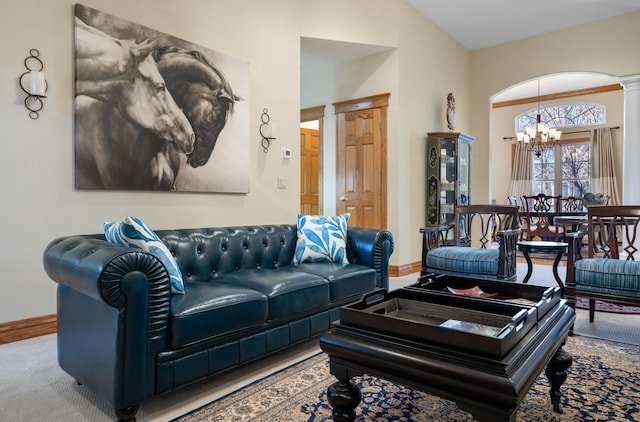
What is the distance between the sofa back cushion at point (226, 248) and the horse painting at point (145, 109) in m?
0.77

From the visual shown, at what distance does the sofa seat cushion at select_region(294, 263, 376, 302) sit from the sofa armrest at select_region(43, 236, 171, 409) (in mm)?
1162

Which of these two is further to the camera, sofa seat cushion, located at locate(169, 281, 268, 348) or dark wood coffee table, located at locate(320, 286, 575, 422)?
sofa seat cushion, located at locate(169, 281, 268, 348)

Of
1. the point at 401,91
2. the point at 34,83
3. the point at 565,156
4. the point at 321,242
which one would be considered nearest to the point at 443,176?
the point at 401,91

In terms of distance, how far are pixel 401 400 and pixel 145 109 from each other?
270 centimetres

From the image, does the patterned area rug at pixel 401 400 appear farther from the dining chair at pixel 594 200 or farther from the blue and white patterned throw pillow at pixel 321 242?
the dining chair at pixel 594 200

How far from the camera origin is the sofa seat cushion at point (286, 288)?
228 cm

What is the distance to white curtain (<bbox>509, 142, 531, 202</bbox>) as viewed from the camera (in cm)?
986

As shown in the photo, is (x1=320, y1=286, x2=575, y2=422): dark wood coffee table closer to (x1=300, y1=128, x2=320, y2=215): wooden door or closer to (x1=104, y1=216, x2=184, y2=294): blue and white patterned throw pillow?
(x1=104, y1=216, x2=184, y2=294): blue and white patterned throw pillow

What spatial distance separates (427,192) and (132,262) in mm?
4616

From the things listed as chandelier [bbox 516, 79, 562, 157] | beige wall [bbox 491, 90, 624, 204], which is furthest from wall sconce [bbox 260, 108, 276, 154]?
beige wall [bbox 491, 90, 624, 204]

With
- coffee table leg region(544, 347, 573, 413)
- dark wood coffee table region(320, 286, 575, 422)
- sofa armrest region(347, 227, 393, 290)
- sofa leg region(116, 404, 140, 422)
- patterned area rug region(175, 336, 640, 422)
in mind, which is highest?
sofa armrest region(347, 227, 393, 290)

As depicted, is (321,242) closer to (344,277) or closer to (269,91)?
(344,277)

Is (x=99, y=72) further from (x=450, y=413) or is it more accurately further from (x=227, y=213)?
(x=450, y=413)

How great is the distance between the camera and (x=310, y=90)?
20.4ft
